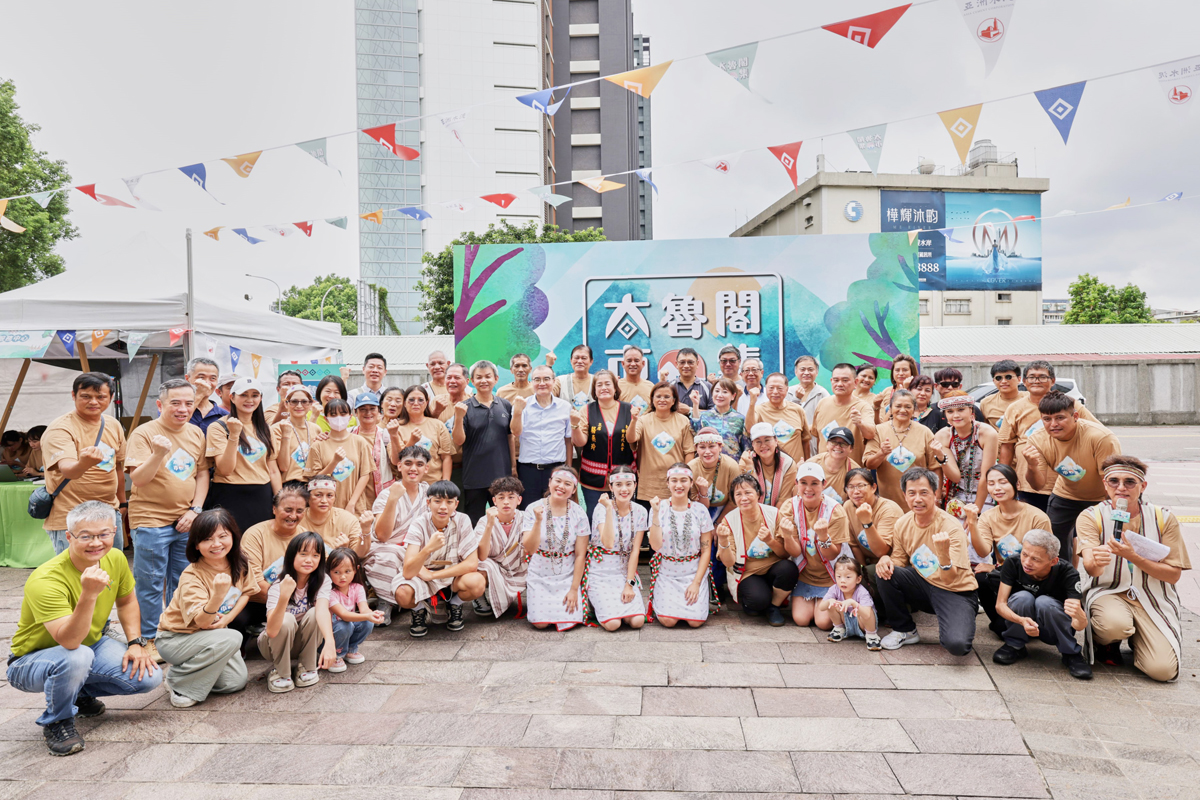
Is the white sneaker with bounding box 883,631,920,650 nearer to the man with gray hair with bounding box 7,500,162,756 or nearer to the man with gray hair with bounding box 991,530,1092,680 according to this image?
the man with gray hair with bounding box 991,530,1092,680

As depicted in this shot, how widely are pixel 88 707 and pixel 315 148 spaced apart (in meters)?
5.03

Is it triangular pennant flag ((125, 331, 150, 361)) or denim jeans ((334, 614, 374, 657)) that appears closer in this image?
denim jeans ((334, 614, 374, 657))

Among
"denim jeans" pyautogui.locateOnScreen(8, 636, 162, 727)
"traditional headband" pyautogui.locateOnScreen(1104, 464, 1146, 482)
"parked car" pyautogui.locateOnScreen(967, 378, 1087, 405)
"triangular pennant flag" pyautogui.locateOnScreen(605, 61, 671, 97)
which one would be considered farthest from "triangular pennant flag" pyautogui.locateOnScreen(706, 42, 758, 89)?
"denim jeans" pyautogui.locateOnScreen(8, 636, 162, 727)

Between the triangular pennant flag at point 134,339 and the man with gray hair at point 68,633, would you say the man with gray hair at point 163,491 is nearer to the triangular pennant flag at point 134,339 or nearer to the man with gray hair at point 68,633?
the man with gray hair at point 68,633

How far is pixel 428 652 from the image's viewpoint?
3.94 meters

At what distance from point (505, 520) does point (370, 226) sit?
45.0 m

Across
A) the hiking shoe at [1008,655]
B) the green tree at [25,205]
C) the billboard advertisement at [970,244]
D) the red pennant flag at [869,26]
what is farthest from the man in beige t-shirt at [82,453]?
the billboard advertisement at [970,244]

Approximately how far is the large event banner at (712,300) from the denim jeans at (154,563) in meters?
3.76

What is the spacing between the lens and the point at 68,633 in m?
2.80

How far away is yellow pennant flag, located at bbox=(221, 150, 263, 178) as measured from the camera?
641cm

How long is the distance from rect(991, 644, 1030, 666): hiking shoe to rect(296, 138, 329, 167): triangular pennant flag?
260 inches

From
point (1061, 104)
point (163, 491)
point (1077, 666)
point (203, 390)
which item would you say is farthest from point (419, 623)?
point (1061, 104)

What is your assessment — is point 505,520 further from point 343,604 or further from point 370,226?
point 370,226

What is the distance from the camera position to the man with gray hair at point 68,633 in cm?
278
